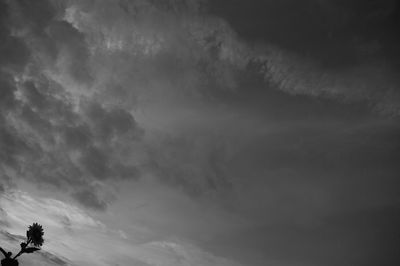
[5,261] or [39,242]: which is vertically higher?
[39,242]

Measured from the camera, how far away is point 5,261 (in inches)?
667

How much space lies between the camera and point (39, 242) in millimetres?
19625

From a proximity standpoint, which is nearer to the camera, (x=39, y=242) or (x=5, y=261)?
(x=5, y=261)

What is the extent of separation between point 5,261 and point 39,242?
273 centimetres
